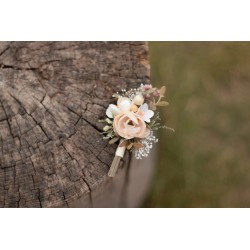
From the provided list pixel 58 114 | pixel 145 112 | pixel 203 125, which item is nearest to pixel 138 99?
pixel 145 112

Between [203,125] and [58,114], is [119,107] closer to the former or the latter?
[58,114]

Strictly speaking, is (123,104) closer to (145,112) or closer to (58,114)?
(145,112)

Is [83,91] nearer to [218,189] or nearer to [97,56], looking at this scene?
[97,56]

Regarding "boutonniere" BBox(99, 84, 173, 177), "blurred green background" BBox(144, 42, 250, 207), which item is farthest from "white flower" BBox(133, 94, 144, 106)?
"blurred green background" BBox(144, 42, 250, 207)

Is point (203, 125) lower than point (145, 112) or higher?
lower

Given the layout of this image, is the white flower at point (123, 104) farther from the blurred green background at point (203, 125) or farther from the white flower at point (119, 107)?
the blurred green background at point (203, 125)

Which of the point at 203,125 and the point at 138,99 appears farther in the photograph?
the point at 203,125
